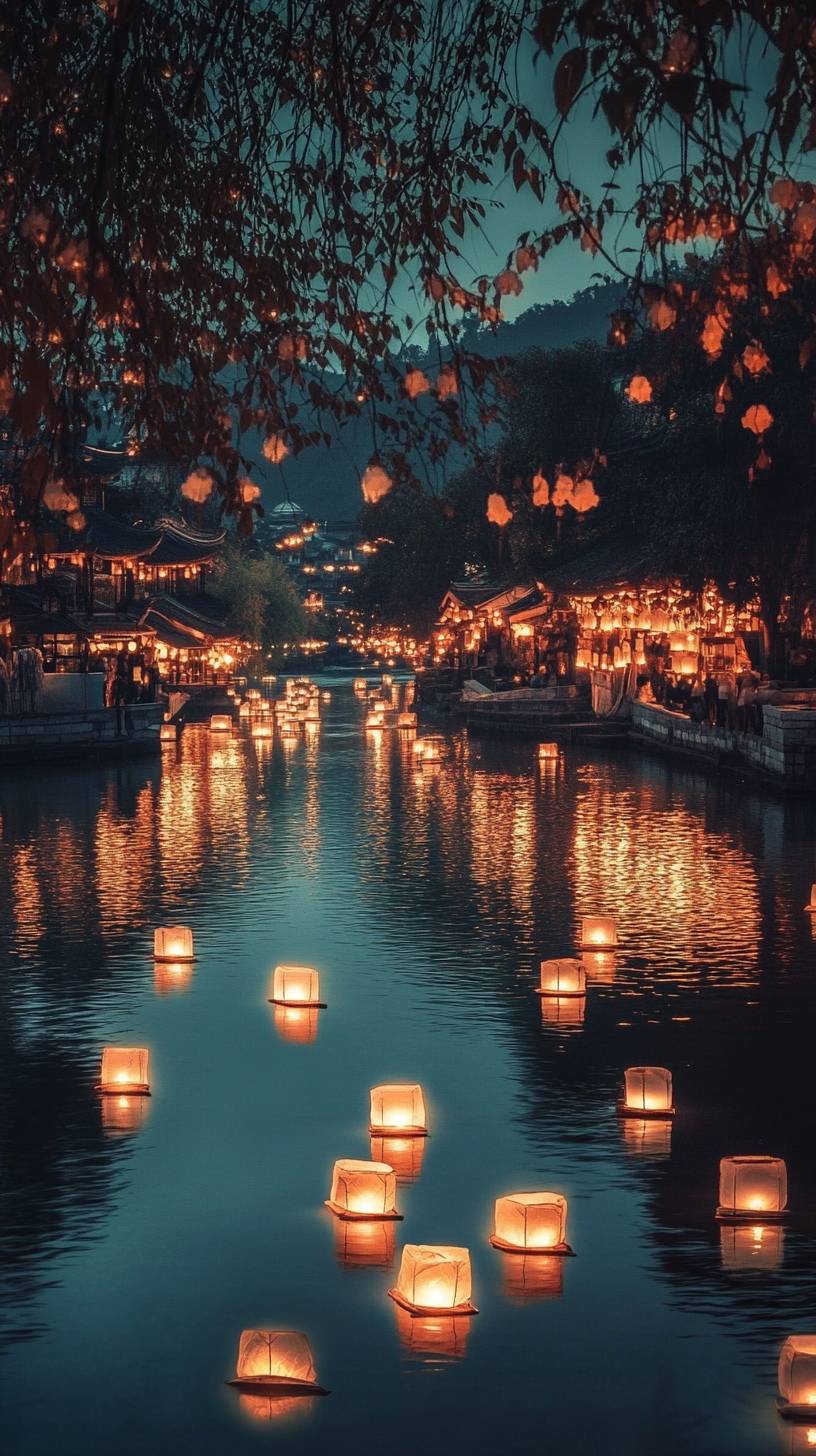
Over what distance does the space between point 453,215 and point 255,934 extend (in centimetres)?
1055

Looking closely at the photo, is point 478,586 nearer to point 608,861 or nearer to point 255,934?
point 608,861

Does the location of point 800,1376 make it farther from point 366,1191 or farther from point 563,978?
point 563,978

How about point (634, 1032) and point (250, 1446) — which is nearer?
point (250, 1446)

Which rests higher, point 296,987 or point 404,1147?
point 296,987

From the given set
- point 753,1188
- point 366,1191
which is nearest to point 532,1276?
point 366,1191

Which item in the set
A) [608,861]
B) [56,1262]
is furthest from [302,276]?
[608,861]

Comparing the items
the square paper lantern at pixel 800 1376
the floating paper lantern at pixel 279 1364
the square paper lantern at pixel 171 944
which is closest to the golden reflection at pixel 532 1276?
the floating paper lantern at pixel 279 1364

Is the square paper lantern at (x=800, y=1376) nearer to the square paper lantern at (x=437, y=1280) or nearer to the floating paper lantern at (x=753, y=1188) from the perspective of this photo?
the square paper lantern at (x=437, y=1280)

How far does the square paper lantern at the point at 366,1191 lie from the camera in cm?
1007

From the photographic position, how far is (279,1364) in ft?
Result: 26.2

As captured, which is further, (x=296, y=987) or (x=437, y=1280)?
(x=296, y=987)

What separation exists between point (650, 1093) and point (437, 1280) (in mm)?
3607

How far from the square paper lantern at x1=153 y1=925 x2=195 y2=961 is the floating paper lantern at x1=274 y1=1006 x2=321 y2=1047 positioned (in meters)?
2.14

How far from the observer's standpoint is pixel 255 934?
63.3 feet
